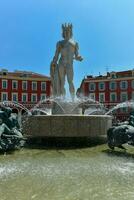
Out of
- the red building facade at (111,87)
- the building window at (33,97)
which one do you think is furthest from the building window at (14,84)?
the red building facade at (111,87)

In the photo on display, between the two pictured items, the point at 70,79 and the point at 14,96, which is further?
the point at 14,96

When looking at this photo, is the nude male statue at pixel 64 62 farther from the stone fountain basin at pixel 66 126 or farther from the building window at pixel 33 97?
the building window at pixel 33 97

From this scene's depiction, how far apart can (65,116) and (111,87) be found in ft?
205

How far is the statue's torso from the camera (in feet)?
49.3

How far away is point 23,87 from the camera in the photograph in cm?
7256

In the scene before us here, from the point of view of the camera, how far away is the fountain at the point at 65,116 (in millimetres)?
11188

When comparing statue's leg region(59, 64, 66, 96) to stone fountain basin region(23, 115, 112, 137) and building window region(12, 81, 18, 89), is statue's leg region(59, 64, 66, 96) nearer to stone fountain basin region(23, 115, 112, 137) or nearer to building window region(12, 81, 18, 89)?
stone fountain basin region(23, 115, 112, 137)

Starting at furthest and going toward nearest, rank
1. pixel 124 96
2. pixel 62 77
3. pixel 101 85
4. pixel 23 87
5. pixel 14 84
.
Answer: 1. pixel 101 85
2. pixel 23 87
3. pixel 14 84
4. pixel 124 96
5. pixel 62 77

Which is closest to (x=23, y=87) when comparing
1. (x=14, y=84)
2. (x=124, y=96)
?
(x=14, y=84)

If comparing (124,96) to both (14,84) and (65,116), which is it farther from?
(65,116)

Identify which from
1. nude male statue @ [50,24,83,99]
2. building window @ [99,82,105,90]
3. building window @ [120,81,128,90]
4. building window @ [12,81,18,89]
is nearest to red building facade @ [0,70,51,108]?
building window @ [12,81,18,89]

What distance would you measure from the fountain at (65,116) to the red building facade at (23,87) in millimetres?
56383

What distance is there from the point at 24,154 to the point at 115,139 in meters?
2.69

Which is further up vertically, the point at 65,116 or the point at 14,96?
the point at 14,96
